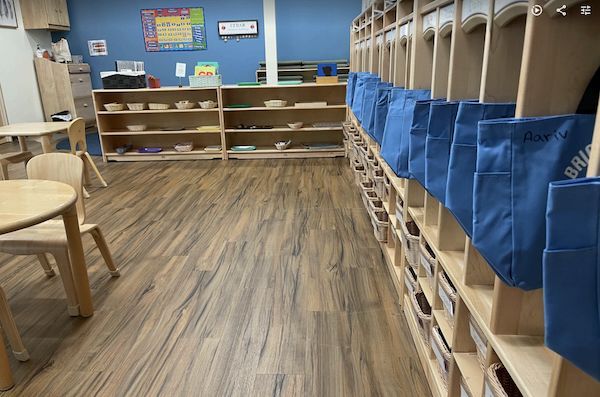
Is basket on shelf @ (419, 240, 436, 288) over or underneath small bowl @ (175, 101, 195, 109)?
underneath

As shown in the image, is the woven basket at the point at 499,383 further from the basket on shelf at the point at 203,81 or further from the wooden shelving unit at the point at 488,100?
the basket on shelf at the point at 203,81

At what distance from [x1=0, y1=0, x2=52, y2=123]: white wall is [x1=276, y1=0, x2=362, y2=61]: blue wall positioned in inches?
182

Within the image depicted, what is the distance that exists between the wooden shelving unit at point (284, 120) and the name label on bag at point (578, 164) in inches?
196

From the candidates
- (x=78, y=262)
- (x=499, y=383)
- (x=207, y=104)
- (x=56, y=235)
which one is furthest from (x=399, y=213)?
(x=207, y=104)

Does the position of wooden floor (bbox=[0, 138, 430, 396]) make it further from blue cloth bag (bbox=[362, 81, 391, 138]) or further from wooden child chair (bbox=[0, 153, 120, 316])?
blue cloth bag (bbox=[362, 81, 391, 138])

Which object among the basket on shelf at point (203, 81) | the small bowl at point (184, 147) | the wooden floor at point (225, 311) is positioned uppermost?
the basket on shelf at point (203, 81)

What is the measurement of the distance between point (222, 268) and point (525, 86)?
87.7 inches

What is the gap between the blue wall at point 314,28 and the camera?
7984 mm

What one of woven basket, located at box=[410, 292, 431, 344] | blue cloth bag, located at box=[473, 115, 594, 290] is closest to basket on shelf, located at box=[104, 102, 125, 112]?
woven basket, located at box=[410, 292, 431, 344]

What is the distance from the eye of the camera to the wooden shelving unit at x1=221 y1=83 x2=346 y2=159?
19.4 feet

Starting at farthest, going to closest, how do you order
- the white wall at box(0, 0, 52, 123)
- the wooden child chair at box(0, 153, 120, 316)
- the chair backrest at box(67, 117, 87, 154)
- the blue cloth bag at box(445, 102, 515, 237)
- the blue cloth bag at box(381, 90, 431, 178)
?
the white wall at box(0, 0, 52, 123)
the chair backrest at box(67, 117, 87, 154)
the wooden child chair at box(0, 153, 120, 316)
the blue cloth bag at box(381, 90, 431, 178)
the blue cloth bag at box(445, 102, 515, 237)

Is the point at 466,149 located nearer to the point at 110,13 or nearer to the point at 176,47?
the point at 176,47

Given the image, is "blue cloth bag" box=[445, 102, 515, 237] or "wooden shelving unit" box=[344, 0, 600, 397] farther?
"blue cloth bag" box=[445, 102, 515, 237]

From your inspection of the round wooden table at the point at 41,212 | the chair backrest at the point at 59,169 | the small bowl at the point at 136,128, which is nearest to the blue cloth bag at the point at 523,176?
the round wooden table at the point at 41,212
